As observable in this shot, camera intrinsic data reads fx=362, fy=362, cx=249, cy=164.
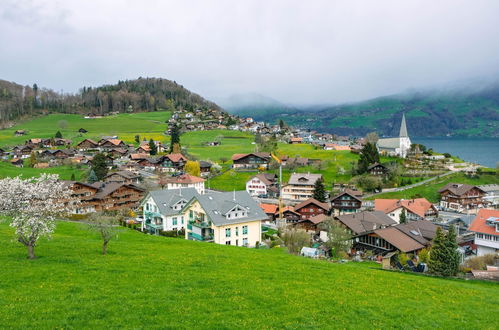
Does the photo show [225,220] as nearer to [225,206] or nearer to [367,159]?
[225,206]

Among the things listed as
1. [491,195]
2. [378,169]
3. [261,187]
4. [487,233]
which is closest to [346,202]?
[261,187]

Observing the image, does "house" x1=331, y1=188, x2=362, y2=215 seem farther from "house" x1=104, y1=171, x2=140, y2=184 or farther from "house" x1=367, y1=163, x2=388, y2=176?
"house" x1=104, y1=171, x2=140, y2=184

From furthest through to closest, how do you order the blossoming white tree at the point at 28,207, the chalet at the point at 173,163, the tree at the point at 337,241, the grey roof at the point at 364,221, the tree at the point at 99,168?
1. the chalet at the point at 173,163
2. the tree at the point at 99,168
3. the grey roof at the point at 364,221
4. the tree at the point at 337,241
5. the blossoming white tree at the point at 28,207

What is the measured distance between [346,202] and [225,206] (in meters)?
38.3

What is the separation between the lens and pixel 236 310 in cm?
1442

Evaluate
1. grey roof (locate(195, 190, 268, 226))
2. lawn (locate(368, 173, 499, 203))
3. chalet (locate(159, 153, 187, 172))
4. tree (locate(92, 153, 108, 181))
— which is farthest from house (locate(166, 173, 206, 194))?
lawn (locate(368, 173, 499, 203))

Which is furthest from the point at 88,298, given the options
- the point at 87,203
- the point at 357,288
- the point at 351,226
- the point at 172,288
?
the point at 87,203

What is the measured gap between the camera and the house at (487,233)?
165 ft

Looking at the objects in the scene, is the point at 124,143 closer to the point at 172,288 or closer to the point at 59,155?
the point at 59,155

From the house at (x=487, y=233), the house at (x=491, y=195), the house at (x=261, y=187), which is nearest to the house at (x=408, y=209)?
the house at (x=487, y=233)

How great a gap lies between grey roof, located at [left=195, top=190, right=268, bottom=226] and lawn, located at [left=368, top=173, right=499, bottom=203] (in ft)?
151

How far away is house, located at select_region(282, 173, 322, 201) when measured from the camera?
87.4 meters

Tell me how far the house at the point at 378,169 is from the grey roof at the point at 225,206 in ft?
181

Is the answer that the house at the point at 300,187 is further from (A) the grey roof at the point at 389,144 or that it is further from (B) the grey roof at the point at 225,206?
(A) the grey roof at the point at 389,144
